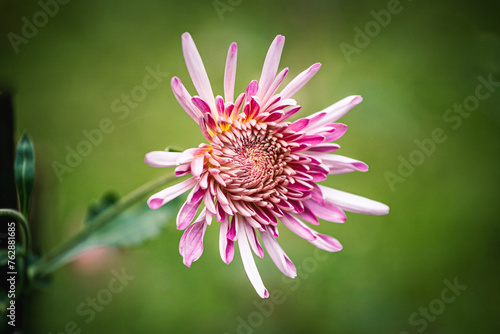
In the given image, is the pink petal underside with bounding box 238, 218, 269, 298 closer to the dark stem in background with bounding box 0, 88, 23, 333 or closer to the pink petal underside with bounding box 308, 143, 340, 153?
the pink petal underside with bounding box 308, 143, 340, 153

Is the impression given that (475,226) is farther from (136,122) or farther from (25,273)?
(25,273)

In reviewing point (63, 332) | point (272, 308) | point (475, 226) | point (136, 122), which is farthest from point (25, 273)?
point (475, 226)

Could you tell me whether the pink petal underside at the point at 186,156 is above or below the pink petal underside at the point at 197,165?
above

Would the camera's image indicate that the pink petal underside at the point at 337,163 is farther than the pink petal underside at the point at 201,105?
Yes

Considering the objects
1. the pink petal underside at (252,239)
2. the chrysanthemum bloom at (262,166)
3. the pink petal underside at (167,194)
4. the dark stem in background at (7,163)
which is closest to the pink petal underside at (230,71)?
the chrysanthemum bloom at (262,166)

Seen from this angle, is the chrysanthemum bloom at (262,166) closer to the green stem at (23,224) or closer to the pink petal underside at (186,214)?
the pink petal underside at (186,214)

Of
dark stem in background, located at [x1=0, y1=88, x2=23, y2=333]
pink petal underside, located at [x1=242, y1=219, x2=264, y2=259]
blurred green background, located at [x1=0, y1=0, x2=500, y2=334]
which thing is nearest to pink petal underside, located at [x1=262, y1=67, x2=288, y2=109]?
pink petal underside, located at [x1=242, y1=219, x2=264, y2=259]

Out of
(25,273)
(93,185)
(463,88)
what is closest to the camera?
(25,273)
